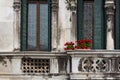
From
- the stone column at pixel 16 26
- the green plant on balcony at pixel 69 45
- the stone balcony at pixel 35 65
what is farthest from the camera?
the stone column at pixel 16 26

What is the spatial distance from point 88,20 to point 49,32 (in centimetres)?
180

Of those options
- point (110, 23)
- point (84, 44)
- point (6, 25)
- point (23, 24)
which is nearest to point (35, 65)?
point (23, 24)

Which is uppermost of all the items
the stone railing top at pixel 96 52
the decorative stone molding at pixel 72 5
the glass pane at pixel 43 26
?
the decorative stone molding at pixel 72 5

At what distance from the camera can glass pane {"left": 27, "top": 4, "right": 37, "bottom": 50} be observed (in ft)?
75.5

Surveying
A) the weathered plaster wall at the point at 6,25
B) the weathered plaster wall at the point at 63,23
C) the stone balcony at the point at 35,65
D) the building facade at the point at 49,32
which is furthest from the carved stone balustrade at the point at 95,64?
the weathered plaster wall at the point at 6,25

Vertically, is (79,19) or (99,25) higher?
(79,19)

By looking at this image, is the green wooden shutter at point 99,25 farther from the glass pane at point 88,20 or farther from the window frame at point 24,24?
the window frame at point 24,24

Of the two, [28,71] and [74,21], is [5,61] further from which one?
[74,21]

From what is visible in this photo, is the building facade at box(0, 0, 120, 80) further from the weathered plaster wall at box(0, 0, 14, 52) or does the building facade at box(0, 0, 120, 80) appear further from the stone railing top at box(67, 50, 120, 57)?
the stone railing top at box(67, 50, 120, 57)

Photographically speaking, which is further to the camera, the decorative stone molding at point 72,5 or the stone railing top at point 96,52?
the decorative stone molding at point 72,5

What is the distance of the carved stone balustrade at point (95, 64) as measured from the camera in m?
21.0

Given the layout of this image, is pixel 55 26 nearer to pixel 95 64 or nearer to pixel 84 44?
pixel 84 44

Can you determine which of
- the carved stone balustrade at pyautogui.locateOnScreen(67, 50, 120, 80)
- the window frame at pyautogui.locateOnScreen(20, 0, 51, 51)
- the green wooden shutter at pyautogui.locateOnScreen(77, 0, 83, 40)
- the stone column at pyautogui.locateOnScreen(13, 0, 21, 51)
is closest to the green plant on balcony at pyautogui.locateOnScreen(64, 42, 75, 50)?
the carved stone balustrade at pyautogui.locateOnScreen(67, 50, 120, 80)

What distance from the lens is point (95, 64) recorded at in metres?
21.2
